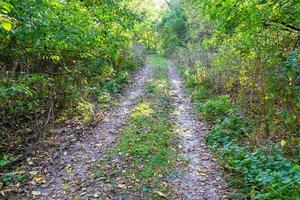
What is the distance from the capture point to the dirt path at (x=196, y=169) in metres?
5.00

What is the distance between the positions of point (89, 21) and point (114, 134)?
10.8 ft

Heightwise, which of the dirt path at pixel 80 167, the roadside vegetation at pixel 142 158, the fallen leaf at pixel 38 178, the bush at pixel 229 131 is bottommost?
the fallen leaf at pixel 38 178

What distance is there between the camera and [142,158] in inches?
236

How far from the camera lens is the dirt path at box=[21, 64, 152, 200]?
16.1 feet

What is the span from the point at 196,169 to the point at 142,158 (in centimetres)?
123

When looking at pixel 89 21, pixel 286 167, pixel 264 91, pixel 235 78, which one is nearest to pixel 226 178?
pixel 286 167

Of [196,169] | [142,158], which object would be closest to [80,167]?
[142,158]

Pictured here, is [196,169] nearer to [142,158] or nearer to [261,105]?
[142,158]

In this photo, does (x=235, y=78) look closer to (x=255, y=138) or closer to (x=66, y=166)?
(x=255, y=138)

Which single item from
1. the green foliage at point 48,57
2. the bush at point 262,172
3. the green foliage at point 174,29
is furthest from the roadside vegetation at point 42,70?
the green foliage at point 174,29

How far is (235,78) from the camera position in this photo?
Result: 9.32 m

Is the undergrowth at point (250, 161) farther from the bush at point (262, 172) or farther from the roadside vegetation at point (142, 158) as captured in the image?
the roadside vegetation at point (142, 158)

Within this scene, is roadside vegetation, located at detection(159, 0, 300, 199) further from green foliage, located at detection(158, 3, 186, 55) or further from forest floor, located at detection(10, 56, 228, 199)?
green foliage, located at detection(158, 3, 186, 55)

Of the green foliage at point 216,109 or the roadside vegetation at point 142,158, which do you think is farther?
the green foliage at point 216,109
